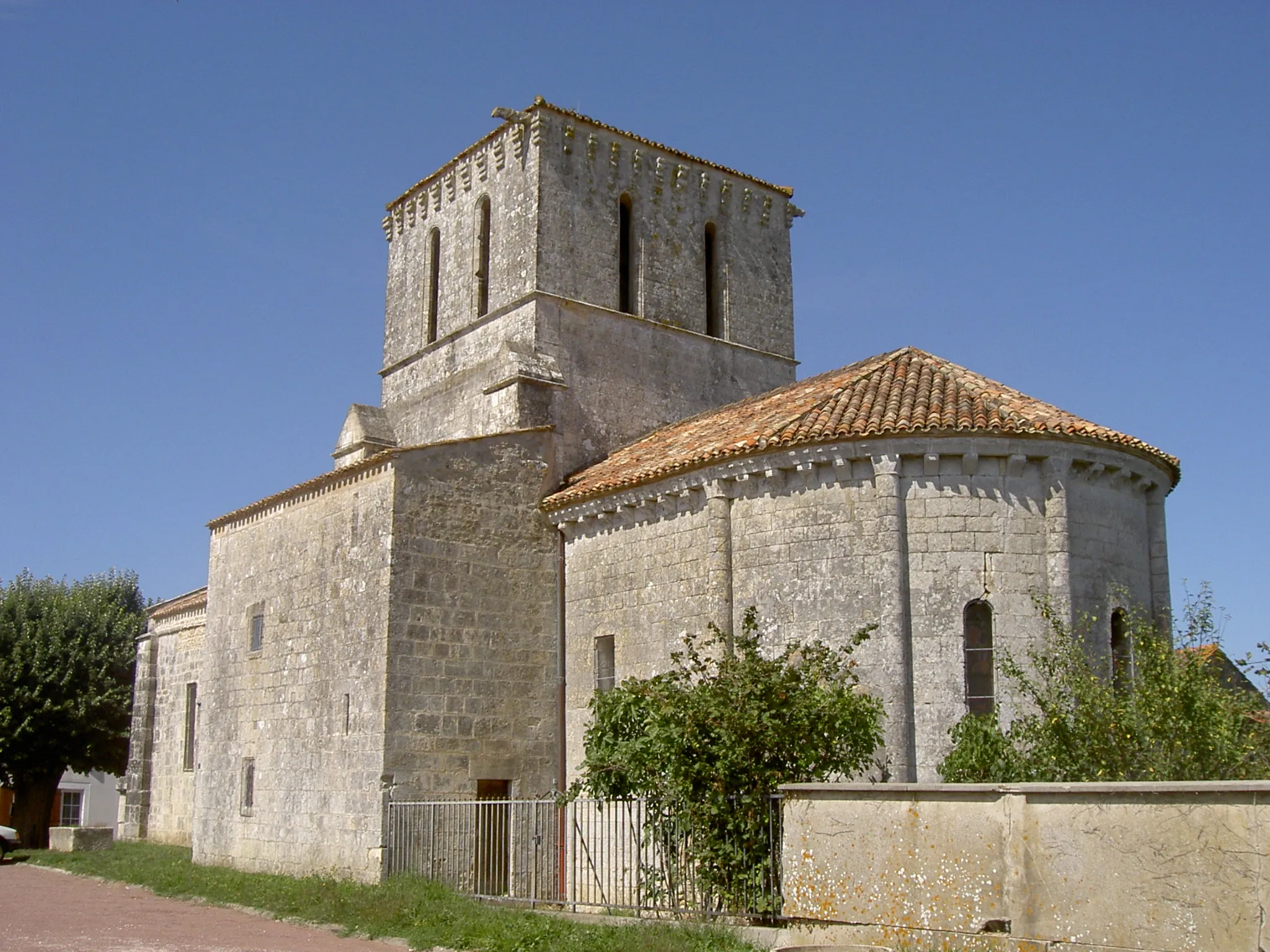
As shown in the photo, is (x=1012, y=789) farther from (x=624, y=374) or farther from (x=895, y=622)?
(x=624, y=374)

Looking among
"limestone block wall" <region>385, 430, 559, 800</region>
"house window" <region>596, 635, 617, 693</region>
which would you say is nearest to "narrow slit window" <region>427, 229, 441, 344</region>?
"limestone block wall" <region>385, 430, 559, 800</region>

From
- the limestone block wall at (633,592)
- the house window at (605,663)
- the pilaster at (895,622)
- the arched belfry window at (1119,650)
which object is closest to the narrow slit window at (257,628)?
the limestone block wall at (633,592)

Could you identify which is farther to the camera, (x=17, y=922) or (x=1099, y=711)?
(x=17, y=922)

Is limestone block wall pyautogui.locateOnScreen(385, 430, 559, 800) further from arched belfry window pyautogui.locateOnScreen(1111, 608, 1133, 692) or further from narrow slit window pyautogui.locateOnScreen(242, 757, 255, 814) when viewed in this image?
arched belfry window pyautogui.locateOnScreen(1111, 608, 1133, 692)

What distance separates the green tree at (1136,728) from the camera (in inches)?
434

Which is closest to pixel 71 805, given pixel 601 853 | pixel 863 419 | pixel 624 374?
pixel 624 374

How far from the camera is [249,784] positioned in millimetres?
19891

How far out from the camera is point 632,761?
12789 millimetres

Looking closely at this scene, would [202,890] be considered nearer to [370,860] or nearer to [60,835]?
[370,860]

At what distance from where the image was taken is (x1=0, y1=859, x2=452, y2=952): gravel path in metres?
11.9

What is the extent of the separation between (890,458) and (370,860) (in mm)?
8682

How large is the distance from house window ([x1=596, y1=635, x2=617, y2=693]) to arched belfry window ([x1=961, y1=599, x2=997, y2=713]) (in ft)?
17.8

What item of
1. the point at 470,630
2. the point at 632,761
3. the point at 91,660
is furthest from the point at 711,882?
the point at 91,660

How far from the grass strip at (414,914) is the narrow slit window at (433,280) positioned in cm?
1056
